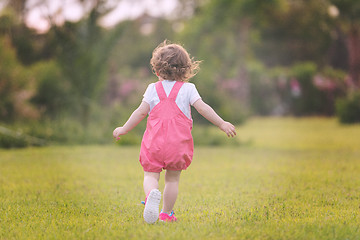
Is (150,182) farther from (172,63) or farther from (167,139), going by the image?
(172,63)

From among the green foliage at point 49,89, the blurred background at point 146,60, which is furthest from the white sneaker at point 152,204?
the green foliage at point 49,89

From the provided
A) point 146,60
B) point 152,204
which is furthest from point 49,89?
point 146,60

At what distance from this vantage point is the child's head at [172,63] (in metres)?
4.12

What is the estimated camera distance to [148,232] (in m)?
3.47

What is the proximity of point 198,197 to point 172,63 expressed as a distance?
1.92m

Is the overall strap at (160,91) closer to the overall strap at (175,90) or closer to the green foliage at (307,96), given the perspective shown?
the overall strap at (175,90)

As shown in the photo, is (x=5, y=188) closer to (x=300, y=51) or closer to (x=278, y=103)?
(x=278, y=103)

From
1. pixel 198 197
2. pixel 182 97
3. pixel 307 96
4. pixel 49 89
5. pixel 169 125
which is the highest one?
pixel 307 96

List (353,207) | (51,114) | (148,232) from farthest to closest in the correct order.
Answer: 1. (51,114)
2. (353,207)
3. (148,232)

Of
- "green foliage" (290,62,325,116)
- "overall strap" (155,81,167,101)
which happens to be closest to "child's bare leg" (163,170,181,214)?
"overall strap" (155,81,167,101)

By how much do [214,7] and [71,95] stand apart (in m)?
11.1

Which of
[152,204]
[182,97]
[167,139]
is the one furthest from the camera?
[182,97]

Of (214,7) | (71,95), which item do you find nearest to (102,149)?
(71,95)

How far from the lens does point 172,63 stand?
13.5ft
